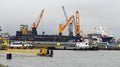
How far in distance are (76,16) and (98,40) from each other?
83.5 feet

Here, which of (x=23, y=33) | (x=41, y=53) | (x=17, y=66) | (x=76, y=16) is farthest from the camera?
(x=23, y=33)

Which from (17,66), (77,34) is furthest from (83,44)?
(17,66)

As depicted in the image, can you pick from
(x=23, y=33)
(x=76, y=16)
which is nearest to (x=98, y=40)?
(x=76, y=16)

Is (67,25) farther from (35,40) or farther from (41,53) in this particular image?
(41,53)

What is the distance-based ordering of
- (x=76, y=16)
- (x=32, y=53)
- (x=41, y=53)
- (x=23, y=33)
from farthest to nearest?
(x=23, y=33), (x=76, y=16), (x=32, y=53), (x=41, y=53)

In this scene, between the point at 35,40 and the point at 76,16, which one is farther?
the point at 35,40

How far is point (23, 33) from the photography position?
7844 inches

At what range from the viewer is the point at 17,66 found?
45.5 metres

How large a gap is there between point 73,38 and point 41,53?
12128 cm

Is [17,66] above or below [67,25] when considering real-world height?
below

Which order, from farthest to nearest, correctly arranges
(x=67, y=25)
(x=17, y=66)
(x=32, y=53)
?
(x=67, y=25), (x=32, y=53), (x=17, y=66)

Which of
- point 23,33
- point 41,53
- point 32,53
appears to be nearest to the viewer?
point 41,53

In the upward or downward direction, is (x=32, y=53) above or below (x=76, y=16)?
below

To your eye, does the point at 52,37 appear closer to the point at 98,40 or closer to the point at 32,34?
the point at 32,34
